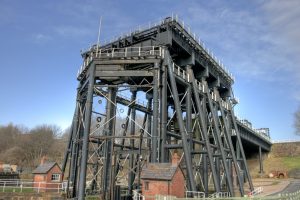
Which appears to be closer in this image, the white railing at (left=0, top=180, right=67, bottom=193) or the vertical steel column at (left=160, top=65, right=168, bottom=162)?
the vertical steel column at (left=160, top=65, right=168, bottom=162)

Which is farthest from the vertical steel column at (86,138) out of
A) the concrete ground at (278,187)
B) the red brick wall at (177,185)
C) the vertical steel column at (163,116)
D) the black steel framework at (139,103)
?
the concrete ground at (278,187)

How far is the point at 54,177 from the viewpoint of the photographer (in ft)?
110

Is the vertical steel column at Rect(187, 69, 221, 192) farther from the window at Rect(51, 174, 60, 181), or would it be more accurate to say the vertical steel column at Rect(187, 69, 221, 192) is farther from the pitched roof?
the pitched roof

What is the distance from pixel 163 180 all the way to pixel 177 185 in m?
1.10

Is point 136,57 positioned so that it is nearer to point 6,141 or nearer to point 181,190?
point 181,190

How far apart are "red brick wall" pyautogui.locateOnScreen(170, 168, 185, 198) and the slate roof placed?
35cm

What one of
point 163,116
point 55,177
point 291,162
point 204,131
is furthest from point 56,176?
point 291,162

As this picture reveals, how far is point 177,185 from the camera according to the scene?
789 inches

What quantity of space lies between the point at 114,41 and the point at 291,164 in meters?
56.7

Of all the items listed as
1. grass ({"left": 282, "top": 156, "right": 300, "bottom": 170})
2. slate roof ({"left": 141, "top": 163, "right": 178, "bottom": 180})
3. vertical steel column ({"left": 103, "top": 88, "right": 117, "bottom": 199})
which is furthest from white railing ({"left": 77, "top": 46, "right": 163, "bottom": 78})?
grass ({"left": 282, "top": 156, "right": 300, "bottom": 170})

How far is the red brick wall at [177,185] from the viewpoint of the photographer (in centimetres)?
1954

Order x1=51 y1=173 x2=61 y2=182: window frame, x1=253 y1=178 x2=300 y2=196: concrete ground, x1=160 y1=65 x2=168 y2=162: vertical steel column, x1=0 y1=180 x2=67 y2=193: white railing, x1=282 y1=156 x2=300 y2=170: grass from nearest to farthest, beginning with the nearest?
1. x1=160 y1=65 x2=168 y2=162: vertical steel column
2. x1=0 y1=180 x2=67 y2=193: white railing
3. x1=51 y1=173 x2=61 y2=182: window frame
4. x1=253 y1=178 x2=300 y2=196: concrete ground
5. x1=282 y1=156 x2=300 y2=170: grass

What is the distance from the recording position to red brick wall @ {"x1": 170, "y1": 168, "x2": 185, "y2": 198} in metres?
19.5

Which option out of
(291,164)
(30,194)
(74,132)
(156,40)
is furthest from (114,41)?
(291,164)
